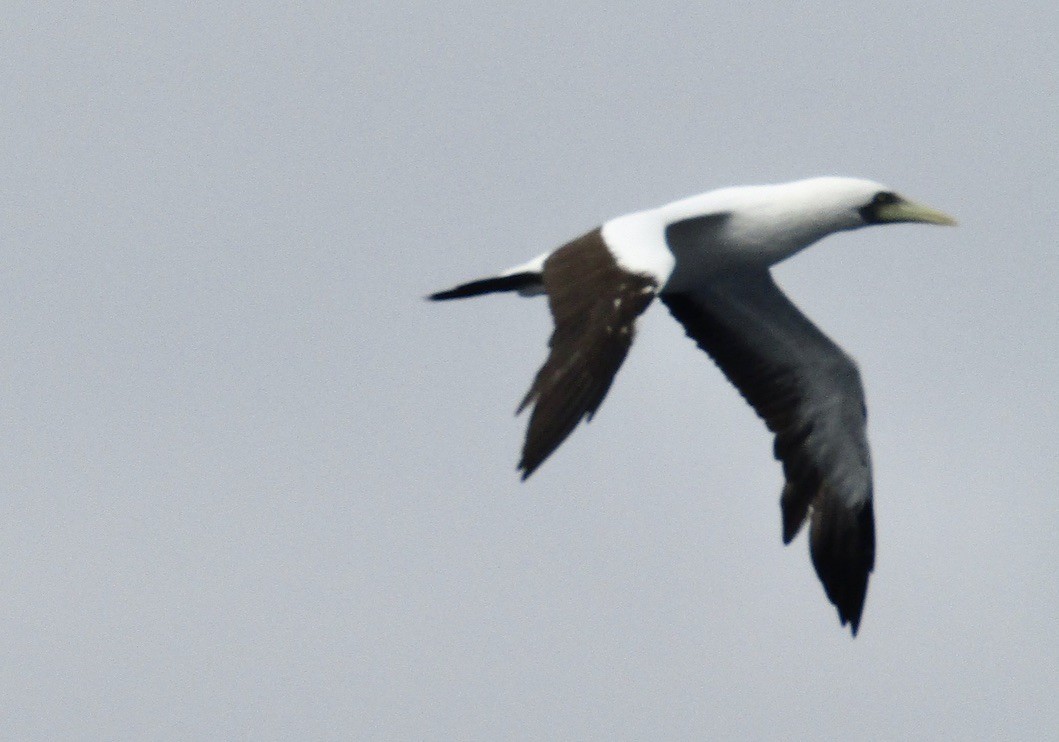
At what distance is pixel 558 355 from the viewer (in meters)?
13.8

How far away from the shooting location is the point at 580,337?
1395 centimetres

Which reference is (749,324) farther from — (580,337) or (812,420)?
(580,337)

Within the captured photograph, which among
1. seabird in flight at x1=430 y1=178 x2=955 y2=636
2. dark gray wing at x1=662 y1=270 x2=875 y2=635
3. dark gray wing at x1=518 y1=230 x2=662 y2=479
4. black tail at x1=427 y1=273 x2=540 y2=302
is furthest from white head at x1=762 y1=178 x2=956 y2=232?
dark gray wing at x1=518 y1=230 x2=662 y2=479

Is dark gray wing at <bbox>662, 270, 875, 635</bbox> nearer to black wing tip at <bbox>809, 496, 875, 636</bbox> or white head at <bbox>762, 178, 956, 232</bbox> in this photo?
black wing tip at <bbox>809, 496, 875, 636</bbox>

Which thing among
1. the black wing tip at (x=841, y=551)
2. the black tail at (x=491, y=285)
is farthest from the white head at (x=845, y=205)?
the black wing tip at (x=841, y=551)

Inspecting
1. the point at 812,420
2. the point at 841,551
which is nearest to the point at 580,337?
the point at 812,420

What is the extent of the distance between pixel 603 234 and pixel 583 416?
237 cm

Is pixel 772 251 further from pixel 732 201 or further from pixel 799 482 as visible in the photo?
pixel 799 482

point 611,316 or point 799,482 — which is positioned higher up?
point 611,316

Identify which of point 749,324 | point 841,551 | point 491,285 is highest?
point 491,285

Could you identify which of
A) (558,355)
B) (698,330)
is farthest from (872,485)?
(558,355)

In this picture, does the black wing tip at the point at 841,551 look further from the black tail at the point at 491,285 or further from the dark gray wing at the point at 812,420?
the black tail at the point at 491,285

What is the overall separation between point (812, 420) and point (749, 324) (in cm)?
97

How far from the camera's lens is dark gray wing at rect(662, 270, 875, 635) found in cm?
1867
